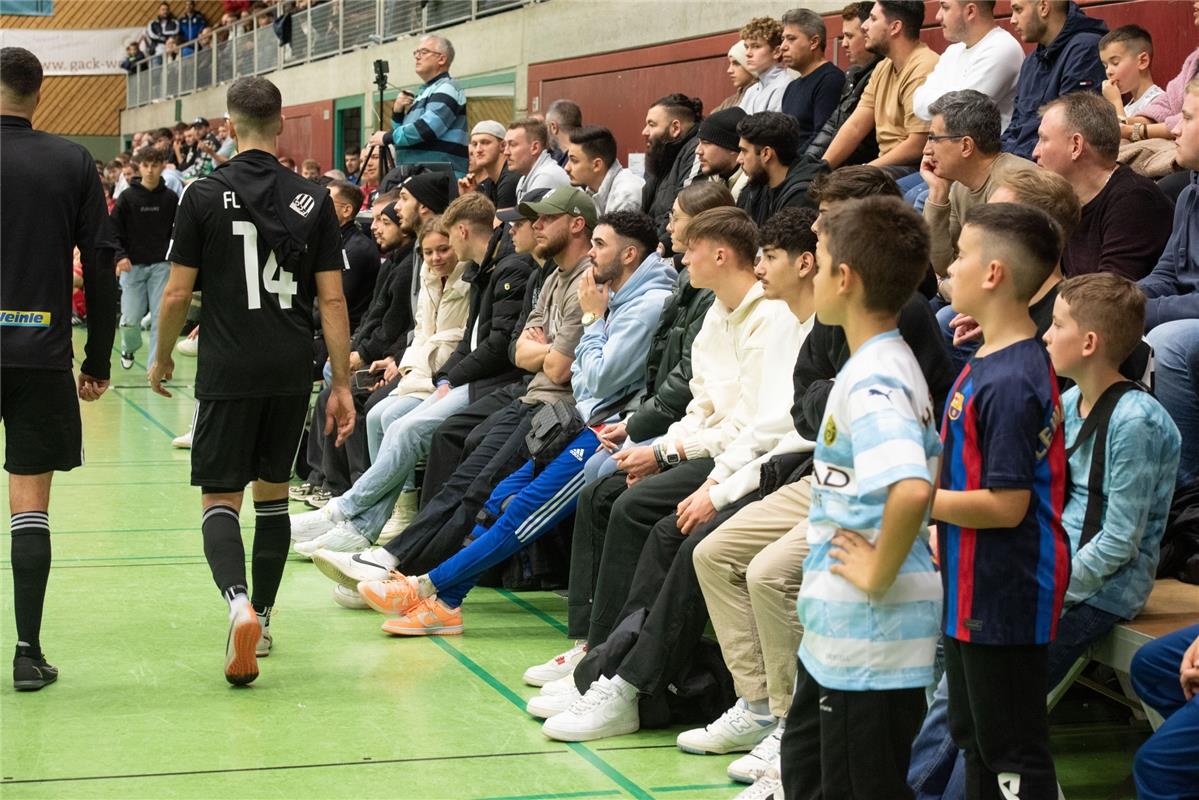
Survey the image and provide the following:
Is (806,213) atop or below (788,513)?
atop

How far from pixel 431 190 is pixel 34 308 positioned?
3827 mm

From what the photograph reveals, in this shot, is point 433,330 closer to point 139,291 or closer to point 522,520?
point 522,520

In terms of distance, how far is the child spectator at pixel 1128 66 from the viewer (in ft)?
20.3

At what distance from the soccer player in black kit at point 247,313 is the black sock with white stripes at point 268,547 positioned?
13 centimetres

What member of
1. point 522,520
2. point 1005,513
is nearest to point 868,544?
point 1005,513

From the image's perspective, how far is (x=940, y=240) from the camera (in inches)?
208

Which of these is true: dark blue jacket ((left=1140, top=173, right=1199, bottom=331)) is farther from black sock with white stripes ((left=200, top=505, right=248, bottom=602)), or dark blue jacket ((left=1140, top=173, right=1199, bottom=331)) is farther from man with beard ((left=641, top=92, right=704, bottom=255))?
man with beard ((left=641, top=92, right=704, bottom=255))

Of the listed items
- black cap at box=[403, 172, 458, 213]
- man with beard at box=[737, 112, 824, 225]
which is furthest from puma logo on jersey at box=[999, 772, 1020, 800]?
black cap at box=[403, 172, 458, 213]

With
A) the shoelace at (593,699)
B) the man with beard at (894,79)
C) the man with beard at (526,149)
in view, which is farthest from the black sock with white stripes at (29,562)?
the man with beard at (526,149)

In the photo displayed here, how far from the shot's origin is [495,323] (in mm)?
6664

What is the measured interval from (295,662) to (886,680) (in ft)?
9.72

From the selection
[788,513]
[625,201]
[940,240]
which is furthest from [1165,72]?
[788,513]

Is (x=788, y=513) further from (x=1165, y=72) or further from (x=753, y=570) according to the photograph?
(x=1165, y=72)

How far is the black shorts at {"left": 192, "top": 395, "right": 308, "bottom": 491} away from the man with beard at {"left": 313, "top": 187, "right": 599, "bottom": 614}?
Answer: 37.1 inches
